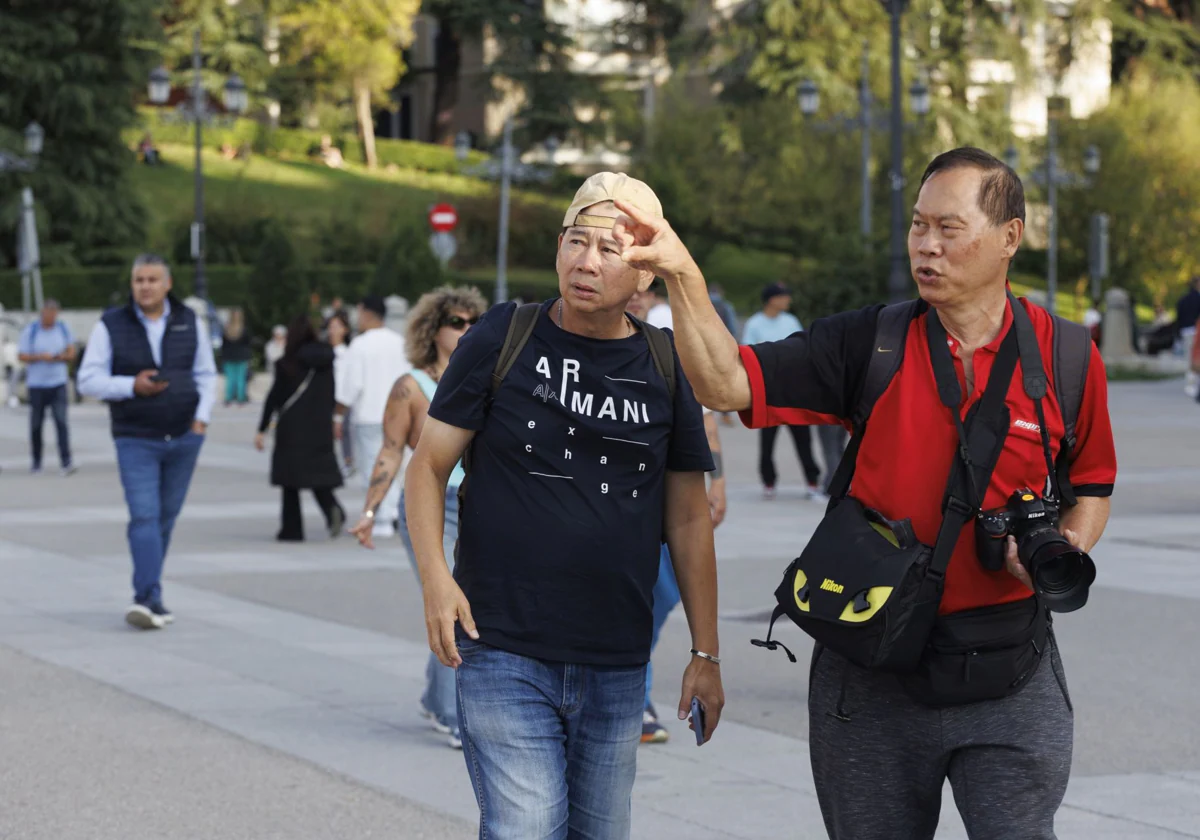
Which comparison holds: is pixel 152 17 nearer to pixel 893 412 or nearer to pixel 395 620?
pixel 395 620

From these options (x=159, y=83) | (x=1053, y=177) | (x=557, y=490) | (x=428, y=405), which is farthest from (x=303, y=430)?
(x=1053, y=177)

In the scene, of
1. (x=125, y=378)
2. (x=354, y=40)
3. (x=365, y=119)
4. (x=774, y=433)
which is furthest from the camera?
(x=365, y=119)

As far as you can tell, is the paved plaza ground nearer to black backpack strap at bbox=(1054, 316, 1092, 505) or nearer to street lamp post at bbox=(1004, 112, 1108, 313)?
black backpack strap at bbox=(1054, 316, 1092, 505)

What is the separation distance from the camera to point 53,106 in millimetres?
52625

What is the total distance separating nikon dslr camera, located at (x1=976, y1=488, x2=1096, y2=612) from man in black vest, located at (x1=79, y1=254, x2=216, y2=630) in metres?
6.62

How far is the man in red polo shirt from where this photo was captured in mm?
3436

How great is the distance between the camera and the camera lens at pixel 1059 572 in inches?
129

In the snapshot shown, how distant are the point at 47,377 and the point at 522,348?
54.9 feet

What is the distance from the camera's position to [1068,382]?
3523mm

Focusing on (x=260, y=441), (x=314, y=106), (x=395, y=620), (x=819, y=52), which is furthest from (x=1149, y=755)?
(x=314, y=106)

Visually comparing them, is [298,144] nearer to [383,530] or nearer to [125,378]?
[383,530]

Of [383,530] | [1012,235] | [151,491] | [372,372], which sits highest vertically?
[1012,235]

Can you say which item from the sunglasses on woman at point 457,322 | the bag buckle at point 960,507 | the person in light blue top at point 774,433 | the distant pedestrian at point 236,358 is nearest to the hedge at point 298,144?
the distant pedestrian at point 236,358

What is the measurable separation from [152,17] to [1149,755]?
166 ft
